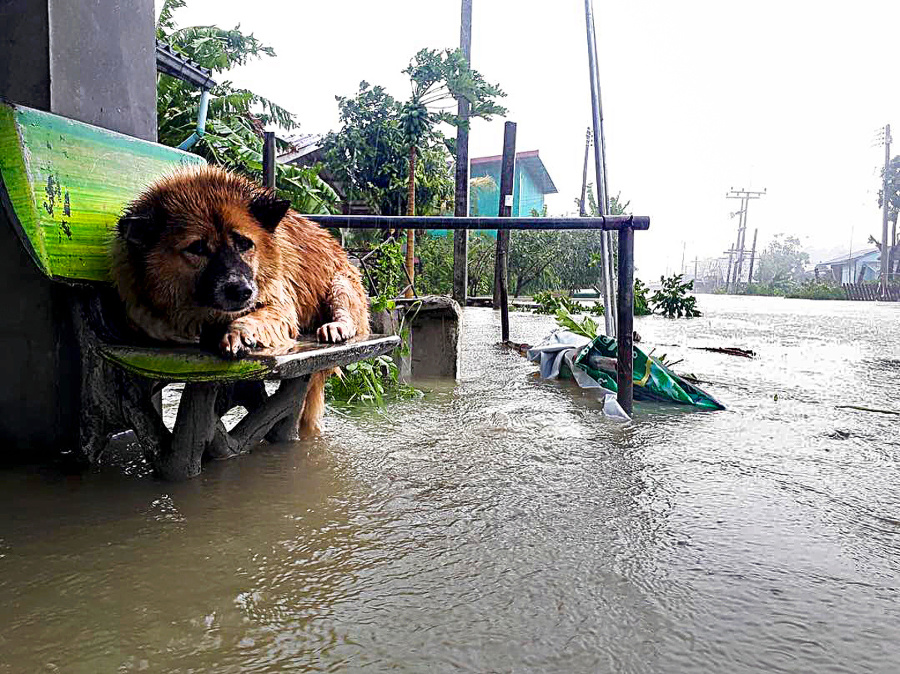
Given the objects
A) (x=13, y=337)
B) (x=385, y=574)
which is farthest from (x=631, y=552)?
(x=13, y=337)

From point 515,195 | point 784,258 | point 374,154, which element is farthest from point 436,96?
point 784,258

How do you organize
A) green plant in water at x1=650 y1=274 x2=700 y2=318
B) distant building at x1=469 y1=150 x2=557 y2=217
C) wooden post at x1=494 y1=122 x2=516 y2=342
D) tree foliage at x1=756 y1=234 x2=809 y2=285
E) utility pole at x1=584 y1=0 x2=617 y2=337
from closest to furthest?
1. utility pole at x1=584 y1=0 x2=617 y2=337
2. wooden post at x1=494 y1=122 x2=516 y2=342
3. green plant in water at x1=650 y1=274 x2=700 y2=318
4. distant building at x1=469 y1=150 x2=557 y2=217
5. tree foliage at x1=756 y1=234 x2=809 y2=285

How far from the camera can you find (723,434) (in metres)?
3.16

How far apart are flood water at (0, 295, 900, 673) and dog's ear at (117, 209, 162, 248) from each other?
2.73ft

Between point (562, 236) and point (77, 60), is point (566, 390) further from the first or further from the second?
point (562, 236)

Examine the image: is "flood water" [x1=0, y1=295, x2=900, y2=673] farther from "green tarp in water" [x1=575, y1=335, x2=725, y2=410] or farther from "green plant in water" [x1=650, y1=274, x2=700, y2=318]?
"green plant in water" [x1=650, y1=274, x2=700, y2=318]

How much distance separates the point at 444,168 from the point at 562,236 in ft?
19.9

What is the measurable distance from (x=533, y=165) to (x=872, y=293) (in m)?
15.8

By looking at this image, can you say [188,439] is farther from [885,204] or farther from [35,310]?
[885,204]

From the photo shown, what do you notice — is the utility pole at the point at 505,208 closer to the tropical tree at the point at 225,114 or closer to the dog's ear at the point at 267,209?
the tropical tree at the point at 225,114

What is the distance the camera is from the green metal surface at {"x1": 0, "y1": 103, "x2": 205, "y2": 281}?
215cm

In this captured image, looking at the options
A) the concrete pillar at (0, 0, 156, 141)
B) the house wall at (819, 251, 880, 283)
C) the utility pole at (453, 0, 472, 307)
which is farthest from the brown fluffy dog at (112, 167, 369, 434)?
the house wall at (819, 251, 880, 283)

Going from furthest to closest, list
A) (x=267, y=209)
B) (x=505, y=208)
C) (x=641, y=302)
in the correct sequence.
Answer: (x=641, y=302)
(x=505, y=208)
(x=267, y=209)

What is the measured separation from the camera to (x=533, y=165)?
28.7m
